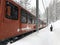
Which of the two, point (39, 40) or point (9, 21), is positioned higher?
point (9, 21)

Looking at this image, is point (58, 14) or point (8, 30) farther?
point (58, 14)

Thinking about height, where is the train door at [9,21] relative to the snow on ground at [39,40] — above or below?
above

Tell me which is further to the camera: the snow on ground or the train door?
the snow on ground

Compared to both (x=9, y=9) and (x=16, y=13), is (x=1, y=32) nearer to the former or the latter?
(x=9, y=9)

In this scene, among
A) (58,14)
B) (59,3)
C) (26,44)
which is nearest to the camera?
(26,44)

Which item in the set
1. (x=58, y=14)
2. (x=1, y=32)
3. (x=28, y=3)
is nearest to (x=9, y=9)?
(x=1, y=32)

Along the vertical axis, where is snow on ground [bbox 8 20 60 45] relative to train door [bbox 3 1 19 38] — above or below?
below

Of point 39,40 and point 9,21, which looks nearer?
point 9,21

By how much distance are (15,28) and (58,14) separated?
4669 inches

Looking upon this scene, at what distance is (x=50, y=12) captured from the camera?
135 meters

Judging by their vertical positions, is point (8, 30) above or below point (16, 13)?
below

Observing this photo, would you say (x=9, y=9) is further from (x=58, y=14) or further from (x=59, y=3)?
(x=59, y=3)

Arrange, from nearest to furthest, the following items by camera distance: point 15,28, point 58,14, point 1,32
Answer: point 1,32 → point 15,28 → point 58,14

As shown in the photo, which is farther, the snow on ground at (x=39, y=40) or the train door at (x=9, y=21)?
the snow on ground at (x=39, y=40)
